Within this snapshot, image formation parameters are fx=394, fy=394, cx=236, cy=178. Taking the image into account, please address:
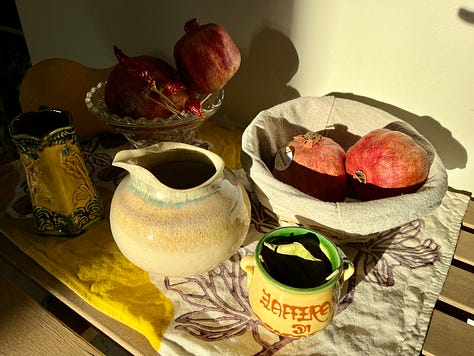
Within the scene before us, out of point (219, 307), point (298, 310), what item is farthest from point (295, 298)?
point (219, 307)

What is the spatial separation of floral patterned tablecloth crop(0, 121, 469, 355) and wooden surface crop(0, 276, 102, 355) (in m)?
0.04

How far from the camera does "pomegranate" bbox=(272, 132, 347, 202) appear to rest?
1.61 feet

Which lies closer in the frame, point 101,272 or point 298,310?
point 298,310

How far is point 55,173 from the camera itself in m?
0.46

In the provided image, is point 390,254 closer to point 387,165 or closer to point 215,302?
point 387,165

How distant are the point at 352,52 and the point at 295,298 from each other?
1.41 feet

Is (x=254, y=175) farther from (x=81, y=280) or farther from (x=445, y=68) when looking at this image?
(x=445, y=68)

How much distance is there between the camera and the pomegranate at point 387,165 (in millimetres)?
469

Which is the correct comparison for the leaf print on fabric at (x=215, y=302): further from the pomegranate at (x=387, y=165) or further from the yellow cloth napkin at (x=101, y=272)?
the pomegranate at (x=387, y=165)

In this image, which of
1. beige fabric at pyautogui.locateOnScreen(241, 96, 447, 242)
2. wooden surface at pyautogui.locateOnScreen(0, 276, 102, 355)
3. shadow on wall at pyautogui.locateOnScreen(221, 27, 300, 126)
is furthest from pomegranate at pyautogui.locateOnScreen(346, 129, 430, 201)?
wooden surface at pyautogui.locateOnScreen(0, 276, 102, 355)

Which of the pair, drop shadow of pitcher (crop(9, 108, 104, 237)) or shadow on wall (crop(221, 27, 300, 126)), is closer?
drop shadow of pitcher (crop(9, 108, 104, 237))

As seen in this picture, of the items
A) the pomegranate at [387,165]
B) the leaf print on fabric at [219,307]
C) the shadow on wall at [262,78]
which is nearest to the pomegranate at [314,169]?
the pomegranate at [387,165]

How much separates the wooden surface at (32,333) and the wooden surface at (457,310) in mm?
344

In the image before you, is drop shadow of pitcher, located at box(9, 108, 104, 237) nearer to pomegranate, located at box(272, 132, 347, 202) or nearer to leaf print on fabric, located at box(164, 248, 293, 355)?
leaf print on fabric, located at box(164, 248, 293, 355)
